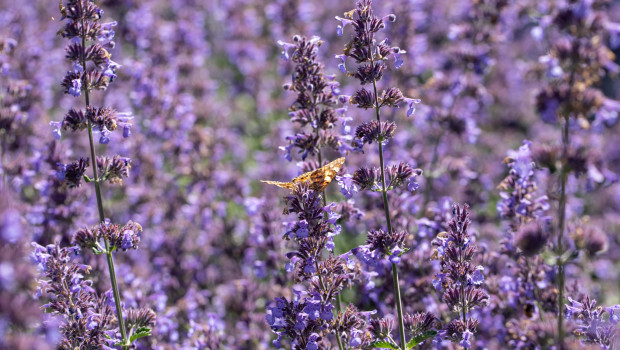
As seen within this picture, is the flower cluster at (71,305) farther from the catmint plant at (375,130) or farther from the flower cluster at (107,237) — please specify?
the catmint plant at (375,130)

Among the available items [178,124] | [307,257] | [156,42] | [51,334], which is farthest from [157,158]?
[51,334]

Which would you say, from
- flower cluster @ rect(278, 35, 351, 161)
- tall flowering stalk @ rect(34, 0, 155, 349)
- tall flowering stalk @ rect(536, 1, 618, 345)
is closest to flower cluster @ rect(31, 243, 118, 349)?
tall flowering stalk @ rect(34, 0, 155, 349)

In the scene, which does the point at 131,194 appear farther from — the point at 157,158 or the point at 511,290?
the point at 511,290

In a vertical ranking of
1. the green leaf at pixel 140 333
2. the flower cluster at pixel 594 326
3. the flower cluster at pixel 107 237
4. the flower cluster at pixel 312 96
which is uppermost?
the flower cluster at pixel 312 96

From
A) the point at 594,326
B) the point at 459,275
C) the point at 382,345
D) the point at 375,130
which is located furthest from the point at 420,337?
the point at 375,130

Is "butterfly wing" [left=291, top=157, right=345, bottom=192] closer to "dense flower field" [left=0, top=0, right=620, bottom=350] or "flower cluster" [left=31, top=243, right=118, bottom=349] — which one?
"dense flower field" [left=0, top=0, right=620, bottom=350]

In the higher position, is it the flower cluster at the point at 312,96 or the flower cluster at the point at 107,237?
the flower cluster at the point at 312,96

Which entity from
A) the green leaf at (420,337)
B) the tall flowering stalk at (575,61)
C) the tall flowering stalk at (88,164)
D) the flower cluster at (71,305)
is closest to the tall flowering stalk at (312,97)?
the green leaf at (420,337)

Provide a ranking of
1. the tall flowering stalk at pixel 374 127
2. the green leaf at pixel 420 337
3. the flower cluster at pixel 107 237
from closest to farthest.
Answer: the tall flowering stalk at pixel 374 127 → the green leaf at pixel 420 337 → the flower cluster at pixel 107 237
